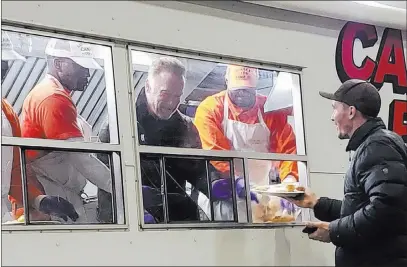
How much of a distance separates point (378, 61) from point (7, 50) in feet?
3.22

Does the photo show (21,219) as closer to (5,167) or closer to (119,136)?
(5,167)

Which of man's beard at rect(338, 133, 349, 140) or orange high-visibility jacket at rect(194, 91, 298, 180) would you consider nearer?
man's beard at rect(338, 133, 349, 140)

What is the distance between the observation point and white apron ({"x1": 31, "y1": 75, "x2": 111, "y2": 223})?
5.83 ft

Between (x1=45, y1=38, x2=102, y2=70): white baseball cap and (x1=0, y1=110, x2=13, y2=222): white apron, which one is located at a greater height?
(x1=45, y1=38, x2=102, y2=70): white baseball cap

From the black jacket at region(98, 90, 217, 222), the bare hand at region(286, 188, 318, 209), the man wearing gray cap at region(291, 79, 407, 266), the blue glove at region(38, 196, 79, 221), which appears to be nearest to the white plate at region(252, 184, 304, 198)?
the bare hand at region(286, 188, 318, 209)

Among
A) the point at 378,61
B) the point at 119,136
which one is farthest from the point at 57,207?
the point at 378,61

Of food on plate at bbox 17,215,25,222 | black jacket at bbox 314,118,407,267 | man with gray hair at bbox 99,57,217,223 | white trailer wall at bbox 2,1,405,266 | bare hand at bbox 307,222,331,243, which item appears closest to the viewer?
black jacket at bbox 314,118,407,267

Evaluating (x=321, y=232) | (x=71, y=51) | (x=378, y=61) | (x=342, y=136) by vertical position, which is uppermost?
(x=71, y=51)

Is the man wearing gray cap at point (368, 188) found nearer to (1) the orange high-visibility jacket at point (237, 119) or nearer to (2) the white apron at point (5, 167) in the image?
(1) the orange high-visibility jacket at point (237, 119)

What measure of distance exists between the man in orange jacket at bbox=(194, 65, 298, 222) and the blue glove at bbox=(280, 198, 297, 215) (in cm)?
6

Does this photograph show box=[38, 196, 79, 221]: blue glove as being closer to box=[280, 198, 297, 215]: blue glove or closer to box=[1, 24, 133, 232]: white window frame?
box=[1, 24, 133, 232]: white window frame

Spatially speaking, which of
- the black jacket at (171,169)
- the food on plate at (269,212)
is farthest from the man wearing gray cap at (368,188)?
the black jacket at (171,169)

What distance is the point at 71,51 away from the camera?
1805mm

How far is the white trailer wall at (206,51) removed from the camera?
5.35ft
